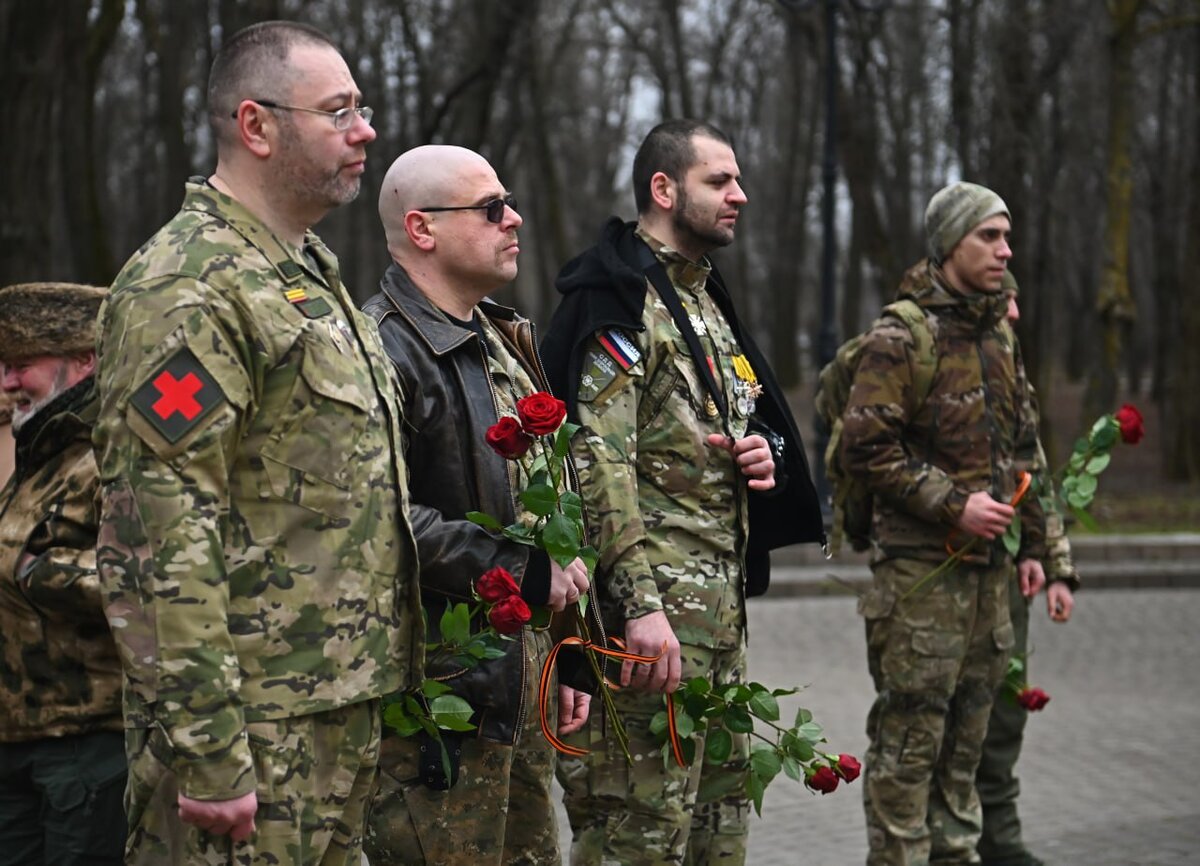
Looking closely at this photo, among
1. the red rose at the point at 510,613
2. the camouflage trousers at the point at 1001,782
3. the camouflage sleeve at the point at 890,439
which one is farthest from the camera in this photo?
the camouflage trousers at the point at 1001,782

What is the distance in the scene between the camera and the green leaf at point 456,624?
12.0 ft

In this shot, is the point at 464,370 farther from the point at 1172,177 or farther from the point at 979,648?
the point at 1172,177

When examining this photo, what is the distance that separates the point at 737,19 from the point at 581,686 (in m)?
32.0

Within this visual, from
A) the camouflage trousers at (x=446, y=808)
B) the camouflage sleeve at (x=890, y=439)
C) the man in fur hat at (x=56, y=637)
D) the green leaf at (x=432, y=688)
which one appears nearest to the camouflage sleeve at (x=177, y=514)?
the green leaf at (x=432, y=688)

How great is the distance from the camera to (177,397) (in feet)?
9.80

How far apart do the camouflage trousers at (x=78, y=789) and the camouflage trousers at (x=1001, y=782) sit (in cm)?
343

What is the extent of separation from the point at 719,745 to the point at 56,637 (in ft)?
5.40

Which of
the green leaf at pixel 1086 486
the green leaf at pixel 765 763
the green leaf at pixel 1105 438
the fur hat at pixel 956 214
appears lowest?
the green leaf at pixel 765 763

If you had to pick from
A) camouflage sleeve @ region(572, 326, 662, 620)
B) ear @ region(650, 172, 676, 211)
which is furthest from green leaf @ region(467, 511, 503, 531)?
ear @ region(650, 172, 676, 211)

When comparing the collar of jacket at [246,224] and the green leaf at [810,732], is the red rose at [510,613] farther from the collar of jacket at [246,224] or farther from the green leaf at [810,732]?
the green leaf at [810,732]

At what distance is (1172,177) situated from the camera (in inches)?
1246

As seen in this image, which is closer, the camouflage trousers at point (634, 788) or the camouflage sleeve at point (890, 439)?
the camouflage trousers at point (634, 788)

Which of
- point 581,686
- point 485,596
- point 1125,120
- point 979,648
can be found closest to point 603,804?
point 581,686

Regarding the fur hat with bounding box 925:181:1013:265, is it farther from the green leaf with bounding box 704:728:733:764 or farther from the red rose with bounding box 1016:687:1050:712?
the green leaf with bounding box 704:728:733:764
